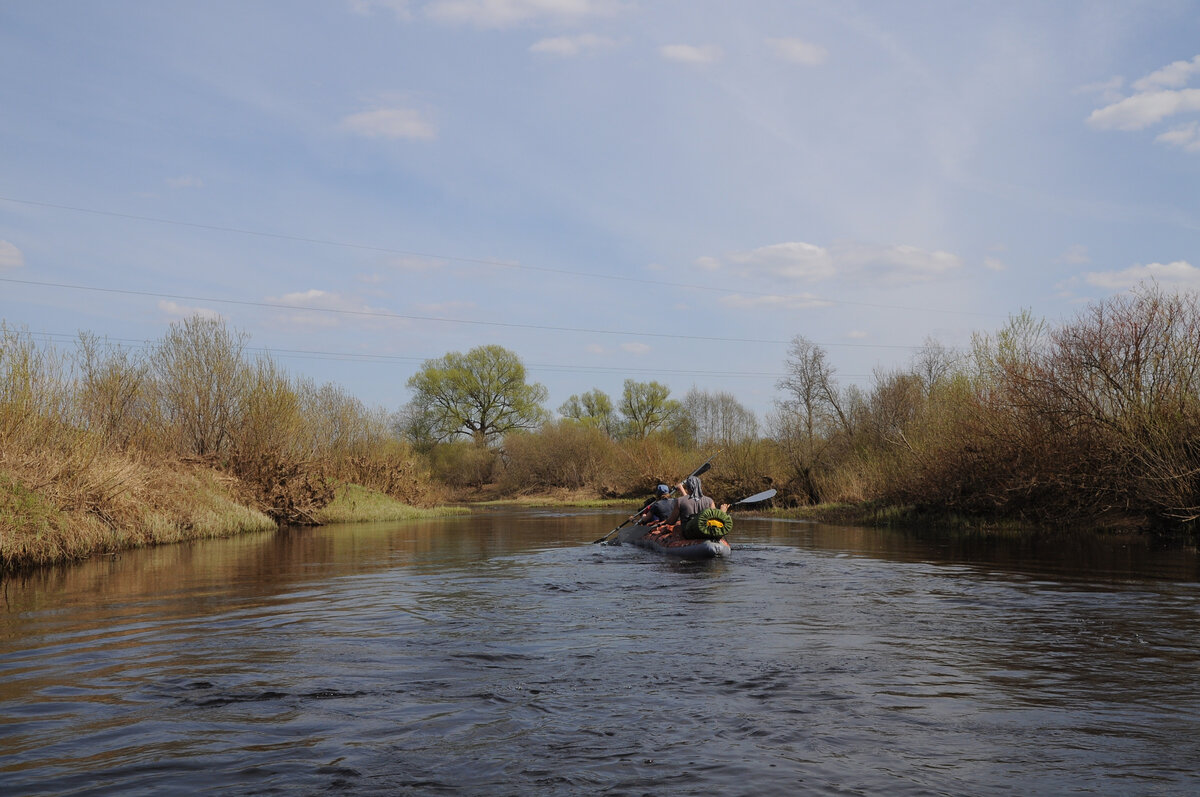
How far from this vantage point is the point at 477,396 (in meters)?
63.3

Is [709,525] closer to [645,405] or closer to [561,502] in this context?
[561,502]

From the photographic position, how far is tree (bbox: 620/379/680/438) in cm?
6794

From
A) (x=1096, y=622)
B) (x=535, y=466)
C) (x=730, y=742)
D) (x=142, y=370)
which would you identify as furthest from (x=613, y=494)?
(x=730, y=742)

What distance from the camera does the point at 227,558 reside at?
17.5m

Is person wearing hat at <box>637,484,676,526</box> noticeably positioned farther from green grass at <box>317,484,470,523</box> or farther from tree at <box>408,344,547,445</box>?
tree at <box>408,344,547,445</box>

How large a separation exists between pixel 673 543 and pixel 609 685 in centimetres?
1097

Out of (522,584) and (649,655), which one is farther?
(522,584)

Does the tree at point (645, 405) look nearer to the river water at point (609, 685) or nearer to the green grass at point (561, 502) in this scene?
the green grass at point (561, 502)

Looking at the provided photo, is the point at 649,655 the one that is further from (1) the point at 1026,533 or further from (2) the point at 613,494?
(2) the point at 613,494

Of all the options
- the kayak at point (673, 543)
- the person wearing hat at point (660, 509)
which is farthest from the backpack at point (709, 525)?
the person wearing hat at point (660, 509)

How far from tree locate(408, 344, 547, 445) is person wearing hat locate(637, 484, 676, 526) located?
42506 millimetres

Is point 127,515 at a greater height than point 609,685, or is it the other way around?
point 127,515

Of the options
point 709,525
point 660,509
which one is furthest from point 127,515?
point 709,525

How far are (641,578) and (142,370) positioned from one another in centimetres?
1956
